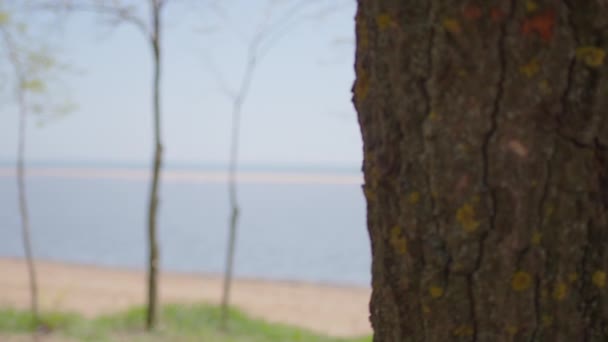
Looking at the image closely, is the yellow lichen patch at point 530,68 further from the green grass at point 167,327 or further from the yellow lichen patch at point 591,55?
the green grass at point 167,327

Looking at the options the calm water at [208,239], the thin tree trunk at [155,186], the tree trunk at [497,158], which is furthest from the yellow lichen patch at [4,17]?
the calm water at [208,239]

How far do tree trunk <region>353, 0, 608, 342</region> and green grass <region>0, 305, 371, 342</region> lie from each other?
22.2ft

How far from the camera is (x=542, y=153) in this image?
116 cm

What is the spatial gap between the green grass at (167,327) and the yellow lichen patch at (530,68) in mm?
6934

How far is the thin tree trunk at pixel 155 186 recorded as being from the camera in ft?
26.2

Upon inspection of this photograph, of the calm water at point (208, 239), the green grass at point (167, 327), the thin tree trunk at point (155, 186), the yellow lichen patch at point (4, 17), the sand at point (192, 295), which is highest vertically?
the yellow lichen patch at point (4, 17)

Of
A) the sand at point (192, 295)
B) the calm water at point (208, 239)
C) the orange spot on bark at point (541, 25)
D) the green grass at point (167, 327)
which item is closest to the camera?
the orange spot on bark at point (541, 25)

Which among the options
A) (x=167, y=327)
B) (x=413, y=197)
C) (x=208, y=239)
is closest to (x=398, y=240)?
(x=413, y=197)

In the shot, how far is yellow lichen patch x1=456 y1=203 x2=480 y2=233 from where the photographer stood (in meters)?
1.18

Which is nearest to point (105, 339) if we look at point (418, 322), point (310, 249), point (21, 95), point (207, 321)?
point (207, 321)

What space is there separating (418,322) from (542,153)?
13.9 inches

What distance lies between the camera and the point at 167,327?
851 centimetres

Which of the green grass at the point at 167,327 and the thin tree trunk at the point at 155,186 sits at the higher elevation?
the thin tree trunk at the point at 155,186

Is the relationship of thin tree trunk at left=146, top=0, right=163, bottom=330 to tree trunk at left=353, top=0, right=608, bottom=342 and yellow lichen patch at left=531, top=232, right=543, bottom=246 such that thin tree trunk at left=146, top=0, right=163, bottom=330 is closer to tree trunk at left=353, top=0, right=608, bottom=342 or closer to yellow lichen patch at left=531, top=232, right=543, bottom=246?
tree trunk at left=353, top=0, right=608, bottom=342
